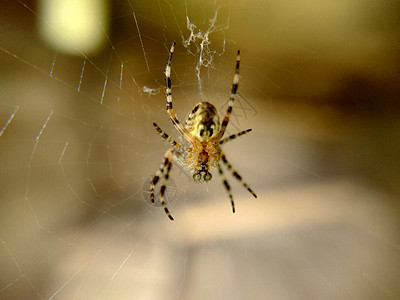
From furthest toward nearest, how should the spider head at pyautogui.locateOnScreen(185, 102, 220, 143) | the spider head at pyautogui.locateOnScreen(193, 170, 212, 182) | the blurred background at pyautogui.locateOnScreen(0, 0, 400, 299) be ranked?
1. the blurred background at pyautogui.locateOnScreen(0, 0, 400, 299)
2. the spider head at pyautogui.locateOnScreen(193, 170, 212, 182)
3. the spider head at pyautogui.locateOnScreen(185, 102, 220, 143)

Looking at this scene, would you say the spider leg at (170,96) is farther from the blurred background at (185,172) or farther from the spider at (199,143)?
the blurred background at (185,172)

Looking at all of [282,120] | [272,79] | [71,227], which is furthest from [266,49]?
[71,227]

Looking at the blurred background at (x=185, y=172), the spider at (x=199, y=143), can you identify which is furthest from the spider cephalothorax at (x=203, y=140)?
the blurred background at (x=185, y=172)

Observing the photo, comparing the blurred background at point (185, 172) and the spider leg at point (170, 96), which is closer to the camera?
the spider leg at point (170, 96)

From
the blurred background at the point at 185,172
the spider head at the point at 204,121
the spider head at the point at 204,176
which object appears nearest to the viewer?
the spider head at the point at 204,121

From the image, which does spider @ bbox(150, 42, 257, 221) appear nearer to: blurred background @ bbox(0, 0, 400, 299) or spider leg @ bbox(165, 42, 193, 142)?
spider leg @ bbox(165, 42, 193, 142)

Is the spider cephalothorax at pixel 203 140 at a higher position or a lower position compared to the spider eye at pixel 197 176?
higher

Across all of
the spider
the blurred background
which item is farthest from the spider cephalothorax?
the blurred background
